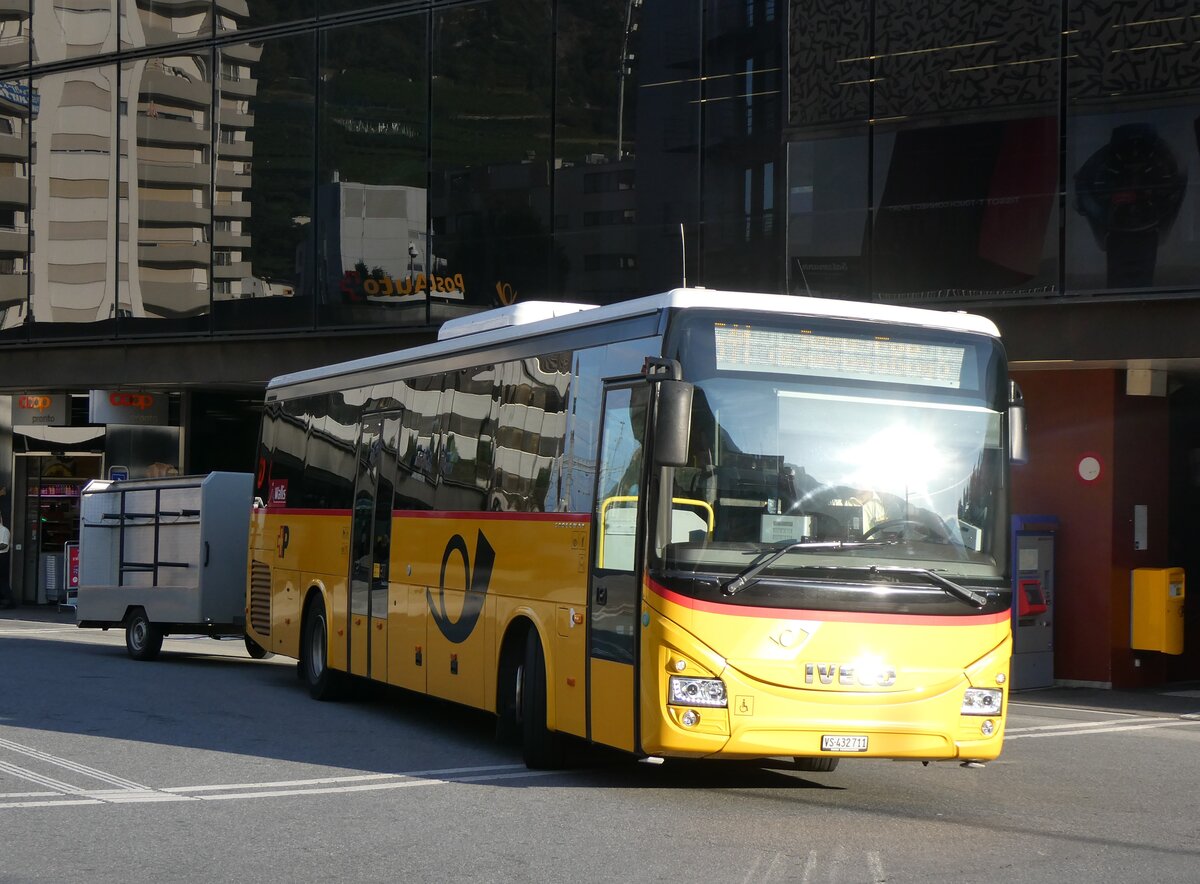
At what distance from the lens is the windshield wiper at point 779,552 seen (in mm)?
9000

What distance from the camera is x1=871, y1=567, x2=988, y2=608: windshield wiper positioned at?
9.21 metres

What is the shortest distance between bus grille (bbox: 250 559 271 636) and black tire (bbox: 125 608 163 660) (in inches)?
106

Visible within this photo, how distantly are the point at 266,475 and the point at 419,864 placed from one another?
10411 millimetres

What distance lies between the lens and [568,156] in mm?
22812

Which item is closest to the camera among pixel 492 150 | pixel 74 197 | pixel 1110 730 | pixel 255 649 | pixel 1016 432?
pixel 1016 432

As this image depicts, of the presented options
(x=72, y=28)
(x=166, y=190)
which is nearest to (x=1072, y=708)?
(x=166, y=190)

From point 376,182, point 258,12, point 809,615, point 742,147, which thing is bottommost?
point 809,615

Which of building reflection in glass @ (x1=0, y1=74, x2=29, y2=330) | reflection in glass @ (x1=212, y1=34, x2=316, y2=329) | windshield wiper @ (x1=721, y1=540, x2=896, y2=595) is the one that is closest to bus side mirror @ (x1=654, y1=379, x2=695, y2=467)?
windshield wiper @ (x1=721, y1=540, x2=896, y2=595)

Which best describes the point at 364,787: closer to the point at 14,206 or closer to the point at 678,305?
the point at 678,305

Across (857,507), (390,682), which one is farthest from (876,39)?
(857,507)

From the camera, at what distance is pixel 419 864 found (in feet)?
25.2

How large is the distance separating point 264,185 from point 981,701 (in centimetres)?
1953

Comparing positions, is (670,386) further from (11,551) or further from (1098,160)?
(11,551)

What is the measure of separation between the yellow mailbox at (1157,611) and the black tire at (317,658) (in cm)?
900
